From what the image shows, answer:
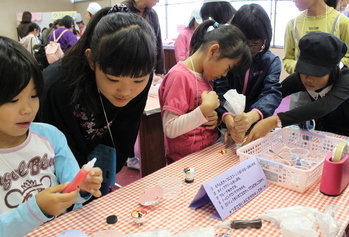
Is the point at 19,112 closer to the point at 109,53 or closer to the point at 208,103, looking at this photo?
the point at 109,53

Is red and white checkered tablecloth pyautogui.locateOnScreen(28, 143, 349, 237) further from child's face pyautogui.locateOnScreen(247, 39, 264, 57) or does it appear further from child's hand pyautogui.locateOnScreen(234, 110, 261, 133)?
child's face pyautogui.locateOnScreen(247, 39, 264, 57)

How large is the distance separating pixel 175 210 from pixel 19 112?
550 millimetres

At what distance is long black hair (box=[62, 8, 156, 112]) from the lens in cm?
98

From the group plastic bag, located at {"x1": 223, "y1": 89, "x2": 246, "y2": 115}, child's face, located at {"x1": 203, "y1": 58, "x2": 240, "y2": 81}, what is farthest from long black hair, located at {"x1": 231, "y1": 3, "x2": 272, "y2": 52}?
plastic bag, located at {"x1": 223, "y1": 89, "x2": 246, "y2": 115}

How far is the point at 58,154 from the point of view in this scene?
1019mm

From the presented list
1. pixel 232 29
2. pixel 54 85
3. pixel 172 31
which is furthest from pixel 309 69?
pixel 172 31

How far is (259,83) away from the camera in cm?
165

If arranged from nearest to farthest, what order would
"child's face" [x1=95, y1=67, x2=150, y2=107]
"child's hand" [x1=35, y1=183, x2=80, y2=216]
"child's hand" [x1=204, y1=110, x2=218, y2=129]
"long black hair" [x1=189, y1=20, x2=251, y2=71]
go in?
1. "child's hand" [x1=35, y1=183, x2=80, y2=216]
2. "child's face" [x1=95, y1=67, x2=150, y2=107]
3. "long black hair" [x1=189, y1=20, x2=251, y2=71]
4. "child's hand" [x1=204, y1=110, x2=218, y2=129]

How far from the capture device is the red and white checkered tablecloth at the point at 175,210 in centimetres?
91

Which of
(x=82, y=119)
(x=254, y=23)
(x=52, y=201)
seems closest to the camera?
(x=52, y=201)

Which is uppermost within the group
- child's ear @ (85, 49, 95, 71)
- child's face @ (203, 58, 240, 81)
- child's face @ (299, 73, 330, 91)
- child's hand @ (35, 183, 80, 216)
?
child's ear @ (85, 49, 95, 71)

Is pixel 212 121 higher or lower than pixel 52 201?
lower

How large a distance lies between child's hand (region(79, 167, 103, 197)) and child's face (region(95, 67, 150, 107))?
29 cm

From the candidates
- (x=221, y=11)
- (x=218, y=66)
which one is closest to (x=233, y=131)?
(x=218, y=66)
